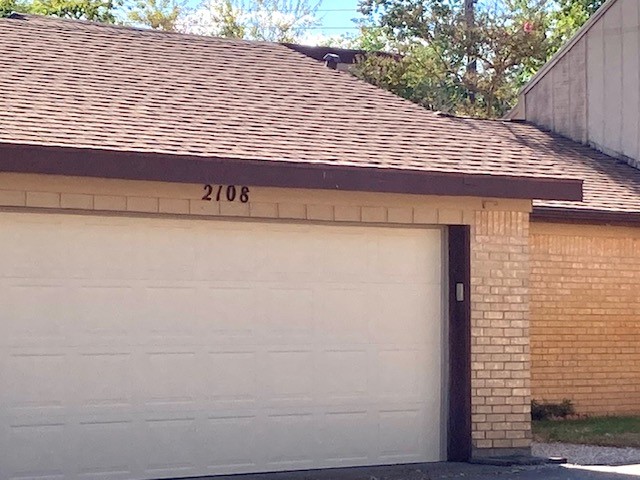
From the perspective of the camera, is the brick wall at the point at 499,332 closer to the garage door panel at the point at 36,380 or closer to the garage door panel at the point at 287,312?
the garage door panel at the point at 287,312

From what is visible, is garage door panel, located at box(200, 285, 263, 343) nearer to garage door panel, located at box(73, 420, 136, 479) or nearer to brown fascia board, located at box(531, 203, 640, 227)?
garage door panel, located at box(73, 420, 136, 479)

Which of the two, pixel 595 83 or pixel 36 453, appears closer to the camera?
pixel 36 453

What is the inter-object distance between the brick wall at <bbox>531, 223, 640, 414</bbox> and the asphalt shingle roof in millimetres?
3510

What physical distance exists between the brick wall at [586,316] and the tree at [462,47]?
11.4 metres

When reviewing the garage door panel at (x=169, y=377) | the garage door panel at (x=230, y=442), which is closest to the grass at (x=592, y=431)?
the garage door panel at (x=230, y=442)

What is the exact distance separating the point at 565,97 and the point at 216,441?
37.2 ft

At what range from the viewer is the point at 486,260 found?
12.0 meters

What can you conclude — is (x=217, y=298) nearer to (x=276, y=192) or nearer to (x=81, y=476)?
(x=276, y=192)

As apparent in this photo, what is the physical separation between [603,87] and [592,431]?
662 centimetres

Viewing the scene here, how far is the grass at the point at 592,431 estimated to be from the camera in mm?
13773

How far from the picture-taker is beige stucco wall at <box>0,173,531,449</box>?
11148 mm

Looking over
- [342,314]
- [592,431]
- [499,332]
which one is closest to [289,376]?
[342,314]

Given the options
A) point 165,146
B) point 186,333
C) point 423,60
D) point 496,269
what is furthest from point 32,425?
point 423,60

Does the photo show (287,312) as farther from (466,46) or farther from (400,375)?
(466,46)
